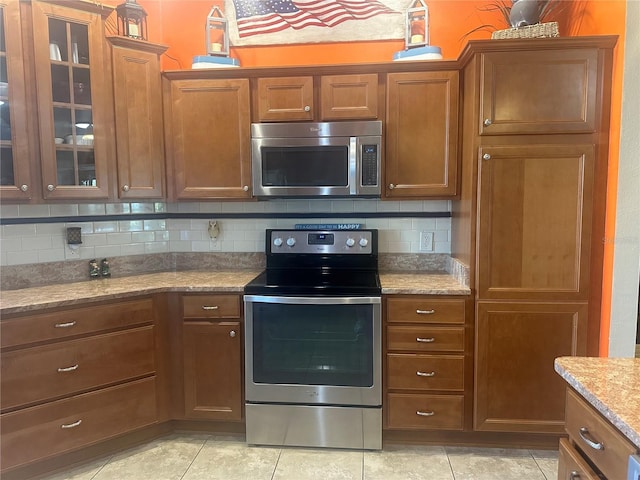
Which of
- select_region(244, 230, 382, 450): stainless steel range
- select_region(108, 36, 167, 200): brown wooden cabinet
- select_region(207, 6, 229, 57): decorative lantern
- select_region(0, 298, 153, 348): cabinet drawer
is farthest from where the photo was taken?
select_region(207, 6, 229, 57): decorative lantern

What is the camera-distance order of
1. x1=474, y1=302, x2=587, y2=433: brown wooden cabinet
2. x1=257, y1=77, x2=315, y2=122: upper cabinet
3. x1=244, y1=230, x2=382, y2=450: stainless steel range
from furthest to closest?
x1=257, y1=77, x2=315, y2=122: upper cabinet, x1=244, y1=230, x2=382, y2=450: stainless steel range, x1=474, y1=302, x2=587, y2=433: brown wooden cabinet

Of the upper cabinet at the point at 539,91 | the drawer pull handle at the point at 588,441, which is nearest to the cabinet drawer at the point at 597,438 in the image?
the drawer pull handle at the point at 588,441

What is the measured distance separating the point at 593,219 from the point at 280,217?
5.82 ft

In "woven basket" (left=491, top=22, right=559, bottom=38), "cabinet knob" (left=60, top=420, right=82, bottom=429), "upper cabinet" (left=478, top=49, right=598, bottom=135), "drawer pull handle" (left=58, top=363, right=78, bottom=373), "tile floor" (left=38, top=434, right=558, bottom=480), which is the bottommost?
"tile floor" (left=38, top=434, right=558, bottom=480)

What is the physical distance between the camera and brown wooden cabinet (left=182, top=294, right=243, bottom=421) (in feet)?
7.80

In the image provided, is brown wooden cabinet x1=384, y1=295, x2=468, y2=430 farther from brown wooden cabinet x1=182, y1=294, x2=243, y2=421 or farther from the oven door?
brown wooden cabinet x1=182, y1=294, x2=243, y2=421

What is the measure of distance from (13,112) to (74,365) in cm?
127

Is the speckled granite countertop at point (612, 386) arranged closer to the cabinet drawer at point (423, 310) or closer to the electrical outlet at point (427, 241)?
the cabinet drawer at point (423, 310)

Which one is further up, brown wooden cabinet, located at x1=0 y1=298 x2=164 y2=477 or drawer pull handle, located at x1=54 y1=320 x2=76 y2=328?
drawer pull handle, located at x1=54 y1=320 x2=76 y2=328

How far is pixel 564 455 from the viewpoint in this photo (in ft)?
3.91

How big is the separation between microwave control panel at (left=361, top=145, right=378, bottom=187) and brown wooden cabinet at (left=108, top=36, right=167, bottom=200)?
120 centimetres

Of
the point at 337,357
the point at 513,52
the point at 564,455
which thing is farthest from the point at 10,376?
the point at 513,52

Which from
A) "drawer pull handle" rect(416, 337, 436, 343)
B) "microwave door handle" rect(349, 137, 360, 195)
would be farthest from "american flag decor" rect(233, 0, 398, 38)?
"drawer pull handle" rect(416, 337, 436, 343)

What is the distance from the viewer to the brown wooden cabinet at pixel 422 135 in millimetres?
2420
